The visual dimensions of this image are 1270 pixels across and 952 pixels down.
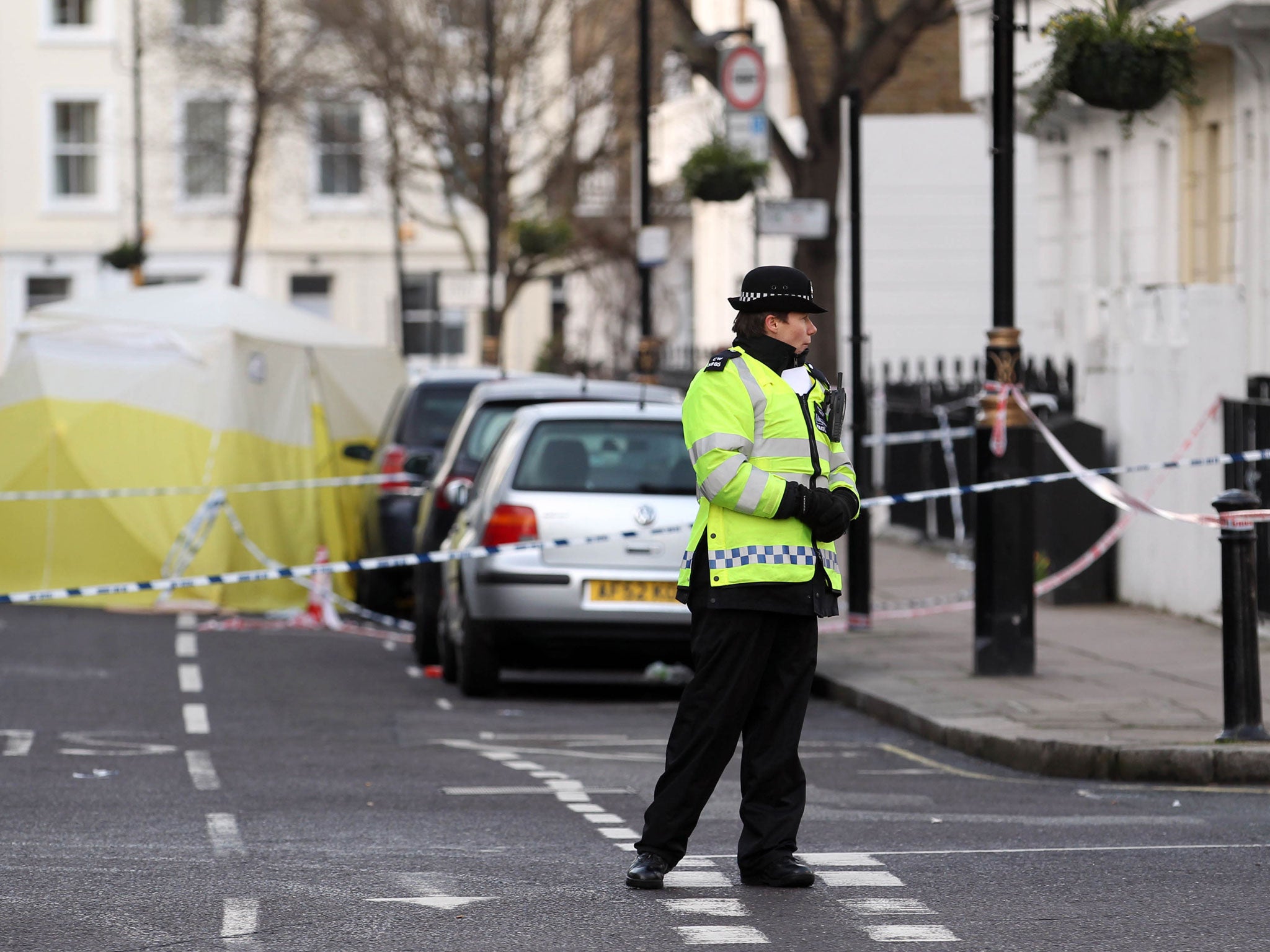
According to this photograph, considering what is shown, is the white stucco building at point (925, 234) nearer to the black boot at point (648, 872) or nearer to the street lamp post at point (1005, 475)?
the street lamp post at point (1005, 475)

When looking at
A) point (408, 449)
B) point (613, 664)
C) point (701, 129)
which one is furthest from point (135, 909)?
point (701, 129)

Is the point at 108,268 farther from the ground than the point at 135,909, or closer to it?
farther from the ground

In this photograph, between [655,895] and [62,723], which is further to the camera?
[62,723]

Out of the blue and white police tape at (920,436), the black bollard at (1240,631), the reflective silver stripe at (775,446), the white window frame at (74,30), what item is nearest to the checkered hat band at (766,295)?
the reflective silver stripe at (775,446)

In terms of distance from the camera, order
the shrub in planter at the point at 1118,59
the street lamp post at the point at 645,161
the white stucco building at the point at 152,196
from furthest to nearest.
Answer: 1. the white stucco building at the point at 152,196
2. the street lamp post at the point at 645,161
3. the shrub in planter at the point at 1118,59

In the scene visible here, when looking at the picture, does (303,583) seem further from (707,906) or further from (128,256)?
(128,256)

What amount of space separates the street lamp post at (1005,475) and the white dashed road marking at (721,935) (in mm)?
6344

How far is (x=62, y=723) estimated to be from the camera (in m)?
11.5

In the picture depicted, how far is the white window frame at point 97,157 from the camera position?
182 feet

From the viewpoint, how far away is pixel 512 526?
41.0ft

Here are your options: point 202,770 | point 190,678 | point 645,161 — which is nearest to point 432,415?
point 190,678

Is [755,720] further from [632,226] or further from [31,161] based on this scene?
[31,161]

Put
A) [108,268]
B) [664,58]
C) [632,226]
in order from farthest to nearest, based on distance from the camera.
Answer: [108,268] < [632,226] < [664,58]

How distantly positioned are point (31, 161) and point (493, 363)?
24.8 meters
